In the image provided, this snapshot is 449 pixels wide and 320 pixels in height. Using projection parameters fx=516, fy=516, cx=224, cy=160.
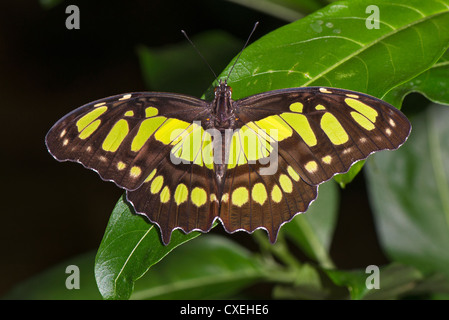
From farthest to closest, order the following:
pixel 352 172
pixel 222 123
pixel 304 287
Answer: pixel 304 287, pixel 222 123, pixel 352 172

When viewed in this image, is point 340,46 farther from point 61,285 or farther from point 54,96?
point 54,96

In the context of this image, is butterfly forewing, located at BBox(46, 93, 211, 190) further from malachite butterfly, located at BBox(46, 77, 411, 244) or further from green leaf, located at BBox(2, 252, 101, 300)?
green leaf, located at BBox(2, 252, 101, 300)

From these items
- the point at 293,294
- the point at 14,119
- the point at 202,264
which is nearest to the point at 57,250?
the point at 14,119

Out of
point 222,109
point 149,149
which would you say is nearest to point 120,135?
point 149,149

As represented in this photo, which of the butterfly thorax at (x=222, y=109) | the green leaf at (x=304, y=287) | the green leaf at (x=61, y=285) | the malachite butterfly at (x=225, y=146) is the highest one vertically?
the butterfly thorax at (x=222, y=109)

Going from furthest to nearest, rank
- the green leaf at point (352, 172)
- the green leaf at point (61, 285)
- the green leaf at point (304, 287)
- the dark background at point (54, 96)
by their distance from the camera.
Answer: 1. the dark background at point (54, 96)
2. the green leaf at point (61, 285)
3. the green leaf at point (304, 287)
4. the green leaf at point (352, 172)

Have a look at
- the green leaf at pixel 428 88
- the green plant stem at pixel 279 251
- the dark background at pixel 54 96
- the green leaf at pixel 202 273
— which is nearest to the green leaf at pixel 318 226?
the green plant stem at pixel 279 251

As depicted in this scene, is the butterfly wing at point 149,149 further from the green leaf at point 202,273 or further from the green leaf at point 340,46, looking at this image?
the green leaf at point 202,273
